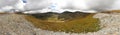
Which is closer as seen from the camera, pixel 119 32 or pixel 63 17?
pixel 119 32

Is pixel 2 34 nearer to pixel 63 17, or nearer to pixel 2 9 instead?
pixel 63 17

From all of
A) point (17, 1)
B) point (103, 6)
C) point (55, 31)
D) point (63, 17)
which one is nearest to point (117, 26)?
point (55, 31)

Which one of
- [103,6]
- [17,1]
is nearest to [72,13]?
[103,6]

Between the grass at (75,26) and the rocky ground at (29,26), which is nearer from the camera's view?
the rocky ground at (29,26)

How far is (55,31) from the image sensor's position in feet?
14.3

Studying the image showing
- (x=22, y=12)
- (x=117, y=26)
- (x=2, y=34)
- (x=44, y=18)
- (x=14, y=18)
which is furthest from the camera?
(x=22, y=12)

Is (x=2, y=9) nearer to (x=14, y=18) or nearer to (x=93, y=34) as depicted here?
(x=14, y=18)

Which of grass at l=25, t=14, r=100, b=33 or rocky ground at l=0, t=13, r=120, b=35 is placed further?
grass at l=25, t=14, r=100, b=33

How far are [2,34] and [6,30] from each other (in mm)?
166

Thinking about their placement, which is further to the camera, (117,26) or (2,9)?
(2,9)

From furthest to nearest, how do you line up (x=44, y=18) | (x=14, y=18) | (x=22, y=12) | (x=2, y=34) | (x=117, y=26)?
(x=22, y=12) → (x=44, y=18) → (x=14, y=18) → (x=117, y=26) → (x=2, y=34)

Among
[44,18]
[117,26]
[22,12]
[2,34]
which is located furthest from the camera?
[22,12]

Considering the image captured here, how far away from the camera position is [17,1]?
20.7ft

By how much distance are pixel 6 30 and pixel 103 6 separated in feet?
8.90
